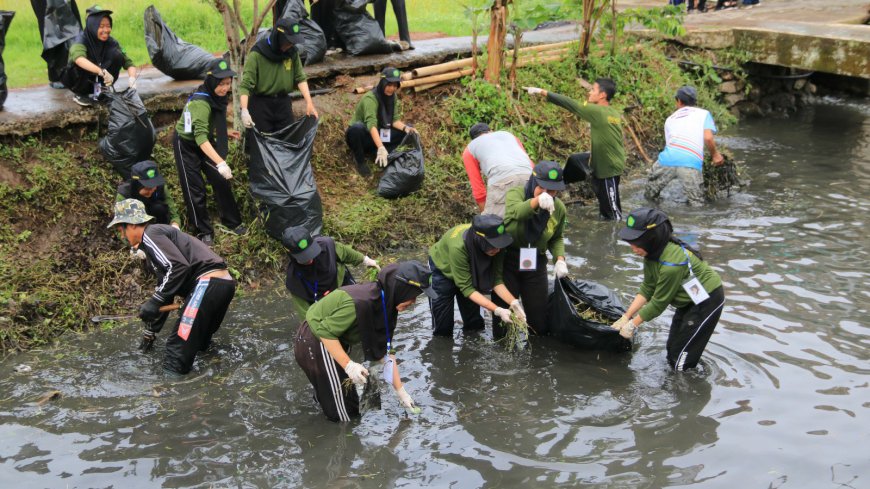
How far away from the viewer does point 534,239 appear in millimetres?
6129

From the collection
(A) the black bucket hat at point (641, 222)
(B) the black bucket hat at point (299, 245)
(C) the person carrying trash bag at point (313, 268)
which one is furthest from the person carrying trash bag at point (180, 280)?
(A) the black bucket hat at point (641, 222)

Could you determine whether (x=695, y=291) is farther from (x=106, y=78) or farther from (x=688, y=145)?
Answer: (x=106, y=78)

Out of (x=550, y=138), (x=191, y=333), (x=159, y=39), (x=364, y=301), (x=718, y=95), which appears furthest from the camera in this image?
(x=718, y=95)

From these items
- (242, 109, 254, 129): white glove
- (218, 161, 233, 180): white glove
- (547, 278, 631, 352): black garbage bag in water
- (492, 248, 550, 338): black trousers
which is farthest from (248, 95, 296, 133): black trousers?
(547, 278, 631, 352): black garbage bag in water

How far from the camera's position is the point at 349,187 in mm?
8977

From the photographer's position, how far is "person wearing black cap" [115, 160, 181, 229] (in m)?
6.75

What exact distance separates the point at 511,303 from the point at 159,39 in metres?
5.31

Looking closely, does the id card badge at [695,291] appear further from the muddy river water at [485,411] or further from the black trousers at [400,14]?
the black trousers at [400,14]

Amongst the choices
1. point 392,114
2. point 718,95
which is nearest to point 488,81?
point 392,114

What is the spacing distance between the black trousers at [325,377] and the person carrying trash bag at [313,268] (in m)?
0.49

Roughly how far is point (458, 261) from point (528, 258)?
554mm

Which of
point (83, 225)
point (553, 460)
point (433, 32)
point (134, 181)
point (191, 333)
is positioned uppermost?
point (433, 32)

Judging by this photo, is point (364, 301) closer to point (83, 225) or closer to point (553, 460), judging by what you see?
point (553, 460)

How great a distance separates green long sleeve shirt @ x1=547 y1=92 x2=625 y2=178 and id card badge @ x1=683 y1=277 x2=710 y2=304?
3.43m
